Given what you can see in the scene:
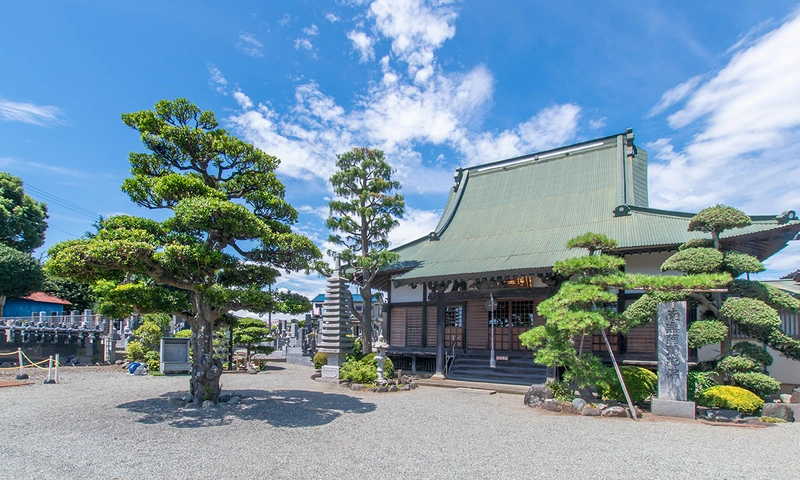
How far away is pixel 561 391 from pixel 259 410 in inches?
279

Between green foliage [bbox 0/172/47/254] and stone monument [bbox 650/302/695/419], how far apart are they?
3649 cm

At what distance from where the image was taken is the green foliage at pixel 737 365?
10.5 meters

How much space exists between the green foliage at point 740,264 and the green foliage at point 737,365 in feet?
6.52

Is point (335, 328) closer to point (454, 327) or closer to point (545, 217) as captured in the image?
point (454, 327)

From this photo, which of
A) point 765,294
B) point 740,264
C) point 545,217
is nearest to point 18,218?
point 545,217

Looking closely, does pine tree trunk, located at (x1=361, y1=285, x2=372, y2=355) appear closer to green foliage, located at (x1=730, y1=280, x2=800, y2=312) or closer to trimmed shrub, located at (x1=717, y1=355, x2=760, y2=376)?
trimmed shrub, located at (x1=717, y1=355, x2=760, y2=376)

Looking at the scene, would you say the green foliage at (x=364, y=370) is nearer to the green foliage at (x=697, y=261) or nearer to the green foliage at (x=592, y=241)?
the green foliage at (x=592, y=241)

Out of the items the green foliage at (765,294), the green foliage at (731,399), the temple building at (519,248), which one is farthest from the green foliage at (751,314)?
the temple building at (519,248)

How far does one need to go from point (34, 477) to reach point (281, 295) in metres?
5.33

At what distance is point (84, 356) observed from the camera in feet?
69.2

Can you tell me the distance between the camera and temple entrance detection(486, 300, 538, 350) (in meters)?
16.6

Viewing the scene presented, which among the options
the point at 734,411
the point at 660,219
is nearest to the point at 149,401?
the point at 734,411

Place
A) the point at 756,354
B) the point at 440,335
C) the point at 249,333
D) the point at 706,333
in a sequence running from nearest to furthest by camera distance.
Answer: the point at 756,354
the point at 706,333
the point at 440,335
the point at 249,333

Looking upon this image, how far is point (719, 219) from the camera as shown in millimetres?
11203
